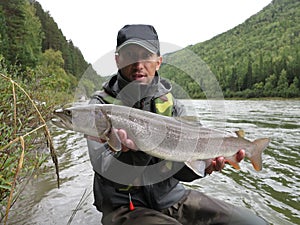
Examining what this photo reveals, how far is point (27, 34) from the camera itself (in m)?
34.6

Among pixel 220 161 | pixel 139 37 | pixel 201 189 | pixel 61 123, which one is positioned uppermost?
pixel 139 37

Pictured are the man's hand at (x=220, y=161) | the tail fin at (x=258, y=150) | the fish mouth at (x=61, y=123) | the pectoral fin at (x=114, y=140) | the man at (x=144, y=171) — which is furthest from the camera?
the tail fin at (x=258, y=150)

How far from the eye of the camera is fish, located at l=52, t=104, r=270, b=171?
8.47ft

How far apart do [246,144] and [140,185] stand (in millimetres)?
1382

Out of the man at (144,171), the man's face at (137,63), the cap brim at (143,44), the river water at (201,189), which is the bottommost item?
the river water at (201,189)

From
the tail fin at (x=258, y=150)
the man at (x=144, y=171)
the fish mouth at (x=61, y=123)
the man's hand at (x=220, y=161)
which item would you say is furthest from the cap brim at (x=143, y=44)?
the tail fin at (x=258, y=150)

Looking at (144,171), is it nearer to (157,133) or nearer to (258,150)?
(157,133)

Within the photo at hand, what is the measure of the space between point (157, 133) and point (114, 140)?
0.47m

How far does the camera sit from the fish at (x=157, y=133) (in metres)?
2.58

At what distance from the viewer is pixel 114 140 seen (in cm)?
268

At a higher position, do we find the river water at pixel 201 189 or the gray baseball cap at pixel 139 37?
the gray baseball cap at pixel 139 37

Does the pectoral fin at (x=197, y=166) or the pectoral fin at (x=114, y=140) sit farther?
the pectoral fin at (x=197, y=166)

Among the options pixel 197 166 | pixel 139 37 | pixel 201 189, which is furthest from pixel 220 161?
pixel 201 189

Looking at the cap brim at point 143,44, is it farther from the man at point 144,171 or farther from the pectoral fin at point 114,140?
the pectoral fin at point 114,140
